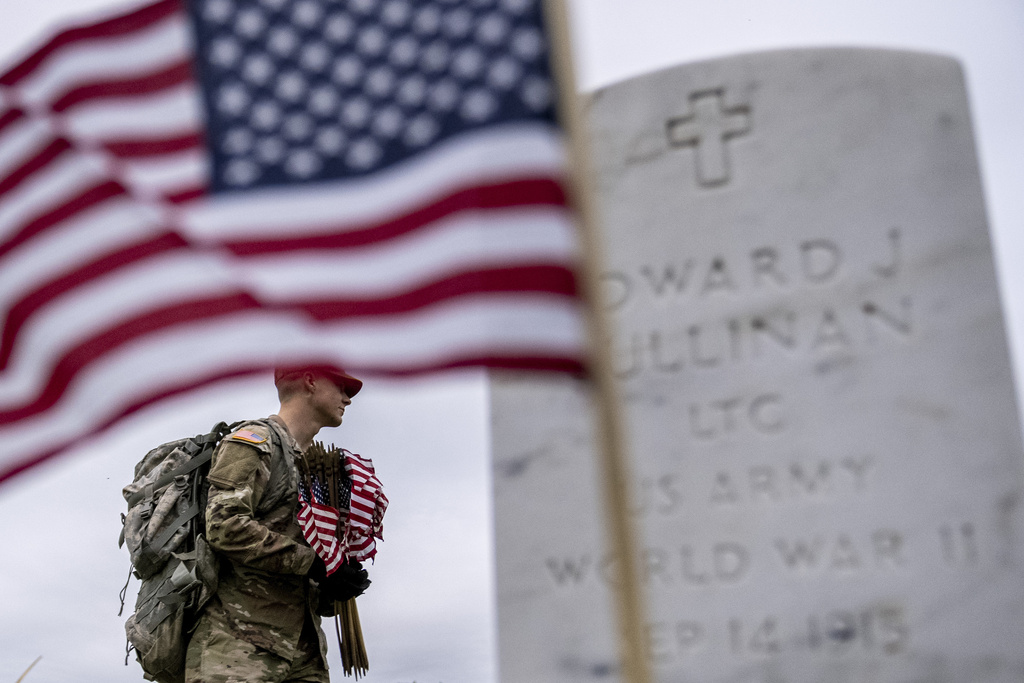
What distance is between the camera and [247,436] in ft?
14.9

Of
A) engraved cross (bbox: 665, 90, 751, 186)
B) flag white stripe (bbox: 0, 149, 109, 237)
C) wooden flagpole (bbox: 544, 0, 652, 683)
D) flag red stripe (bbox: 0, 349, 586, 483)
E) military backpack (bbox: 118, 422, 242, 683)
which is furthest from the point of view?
military backpack (bbox: 118, 422, 242, 683)

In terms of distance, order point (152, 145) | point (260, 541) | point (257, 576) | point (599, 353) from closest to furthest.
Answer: point (599, 353) < point (152, 145) < point (260, 541) < point (257, 576)

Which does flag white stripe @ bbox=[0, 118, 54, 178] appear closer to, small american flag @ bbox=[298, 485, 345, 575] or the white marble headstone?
the white marble headstone

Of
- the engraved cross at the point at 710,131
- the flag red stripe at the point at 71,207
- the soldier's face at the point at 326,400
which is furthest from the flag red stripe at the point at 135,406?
the soldier's face at the point at 326,400

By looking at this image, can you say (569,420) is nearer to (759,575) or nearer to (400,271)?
(759,575)

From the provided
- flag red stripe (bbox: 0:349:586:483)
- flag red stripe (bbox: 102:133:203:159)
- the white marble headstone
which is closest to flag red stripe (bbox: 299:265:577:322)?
flag red stripe (bbox: 0:349:586:483)

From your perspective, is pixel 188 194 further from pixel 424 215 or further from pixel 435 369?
pixel 435 369

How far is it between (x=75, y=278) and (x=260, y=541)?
6.01 feet

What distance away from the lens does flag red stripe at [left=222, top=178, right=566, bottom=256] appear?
249 centimetres

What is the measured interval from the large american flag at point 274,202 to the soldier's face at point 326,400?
6.66 feet

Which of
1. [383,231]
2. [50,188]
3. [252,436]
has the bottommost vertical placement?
[252,436]

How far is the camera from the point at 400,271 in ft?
8.34

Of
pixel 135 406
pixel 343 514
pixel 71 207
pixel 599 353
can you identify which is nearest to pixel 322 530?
pixel 343 514

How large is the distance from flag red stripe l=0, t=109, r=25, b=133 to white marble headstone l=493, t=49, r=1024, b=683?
157cm
